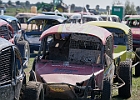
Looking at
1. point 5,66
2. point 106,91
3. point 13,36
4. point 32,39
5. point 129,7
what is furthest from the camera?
point 129,7

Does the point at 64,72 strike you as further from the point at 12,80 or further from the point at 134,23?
the point at 134,23

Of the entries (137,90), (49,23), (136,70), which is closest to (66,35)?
(137,90)

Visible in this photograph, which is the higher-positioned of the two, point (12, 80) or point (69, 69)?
point (12, 80)

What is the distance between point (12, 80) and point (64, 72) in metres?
1.84

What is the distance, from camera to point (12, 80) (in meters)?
6.77

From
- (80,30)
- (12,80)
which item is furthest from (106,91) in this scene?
(12,80)

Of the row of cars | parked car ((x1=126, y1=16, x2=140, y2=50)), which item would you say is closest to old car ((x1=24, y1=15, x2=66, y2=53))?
parked car ((x1=126, y1=16, x2=140, y2=50))

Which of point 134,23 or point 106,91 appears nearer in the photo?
point 106,91

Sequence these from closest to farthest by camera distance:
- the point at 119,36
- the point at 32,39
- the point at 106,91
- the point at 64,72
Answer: the point at 106,91 → the point at 64,72 → the point at 119,36 → the point at 32,39

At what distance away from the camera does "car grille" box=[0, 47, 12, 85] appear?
254 inches

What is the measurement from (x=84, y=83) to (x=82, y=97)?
0.28m

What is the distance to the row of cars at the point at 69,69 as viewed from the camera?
279 inches

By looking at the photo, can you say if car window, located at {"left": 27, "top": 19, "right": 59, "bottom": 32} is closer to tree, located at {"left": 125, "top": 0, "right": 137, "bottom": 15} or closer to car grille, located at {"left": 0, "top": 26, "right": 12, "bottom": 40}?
car grille, located at {"left": 0, "top": 26, "right": 12, "bottom": 40}

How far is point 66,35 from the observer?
949cm
